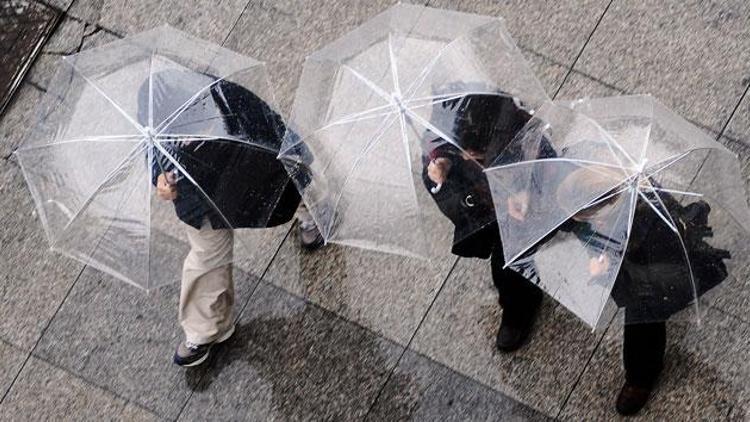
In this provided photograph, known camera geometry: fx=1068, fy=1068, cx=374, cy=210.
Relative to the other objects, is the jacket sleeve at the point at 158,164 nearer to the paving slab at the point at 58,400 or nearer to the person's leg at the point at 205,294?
the person's leg at the point at 205,294

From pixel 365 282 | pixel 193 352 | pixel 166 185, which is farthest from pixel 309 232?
pixel 166 185

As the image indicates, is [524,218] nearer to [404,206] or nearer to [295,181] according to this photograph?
[404,206]

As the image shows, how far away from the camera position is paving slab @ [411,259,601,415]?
5.27m

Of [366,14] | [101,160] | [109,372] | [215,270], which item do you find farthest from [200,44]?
[109,372]

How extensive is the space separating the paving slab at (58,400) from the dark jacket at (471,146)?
2.14 meters

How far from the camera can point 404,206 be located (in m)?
4.32

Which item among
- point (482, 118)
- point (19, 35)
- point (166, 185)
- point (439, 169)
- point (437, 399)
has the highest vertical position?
point (482, 118)

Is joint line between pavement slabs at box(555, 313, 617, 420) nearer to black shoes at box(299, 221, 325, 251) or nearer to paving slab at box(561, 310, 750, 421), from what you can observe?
paving slab at box(561, 310, 750, 421)

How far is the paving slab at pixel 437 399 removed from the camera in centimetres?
527

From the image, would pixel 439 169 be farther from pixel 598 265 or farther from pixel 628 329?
pixel 628 329

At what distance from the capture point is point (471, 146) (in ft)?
14.2

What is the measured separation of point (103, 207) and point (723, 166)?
2.49 m

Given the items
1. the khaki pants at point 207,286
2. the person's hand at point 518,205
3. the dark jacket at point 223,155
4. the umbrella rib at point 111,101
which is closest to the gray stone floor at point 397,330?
the khaki pants at point 207,286

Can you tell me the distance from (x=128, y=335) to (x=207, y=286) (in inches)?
30.5
